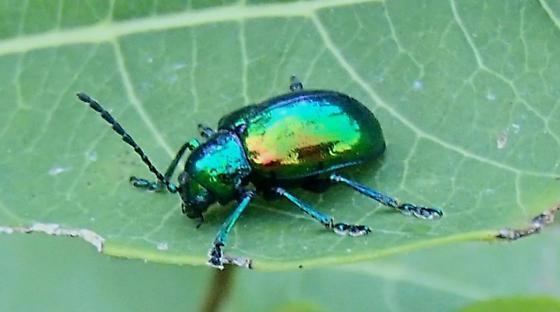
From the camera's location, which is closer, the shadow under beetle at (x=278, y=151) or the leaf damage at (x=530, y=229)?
the leaf damage at (x=530, y=229)

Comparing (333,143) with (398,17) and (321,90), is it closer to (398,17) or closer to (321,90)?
(321,90)

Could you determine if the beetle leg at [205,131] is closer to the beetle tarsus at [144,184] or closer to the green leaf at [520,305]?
the beetle tarsus at [144,184]

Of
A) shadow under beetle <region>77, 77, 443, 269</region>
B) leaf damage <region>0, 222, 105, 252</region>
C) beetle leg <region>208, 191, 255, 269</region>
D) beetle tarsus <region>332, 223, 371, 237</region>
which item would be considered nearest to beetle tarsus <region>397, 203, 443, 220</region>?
beetle tarsus <region>332, 223, 371, 237</region>

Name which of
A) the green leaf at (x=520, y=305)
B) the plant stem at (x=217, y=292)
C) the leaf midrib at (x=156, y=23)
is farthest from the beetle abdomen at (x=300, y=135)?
the green leaf at (x=520, y=305)

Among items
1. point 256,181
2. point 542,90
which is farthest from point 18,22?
point 542,90

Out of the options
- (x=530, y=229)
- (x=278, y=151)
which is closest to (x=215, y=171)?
(x=278, y=151)
